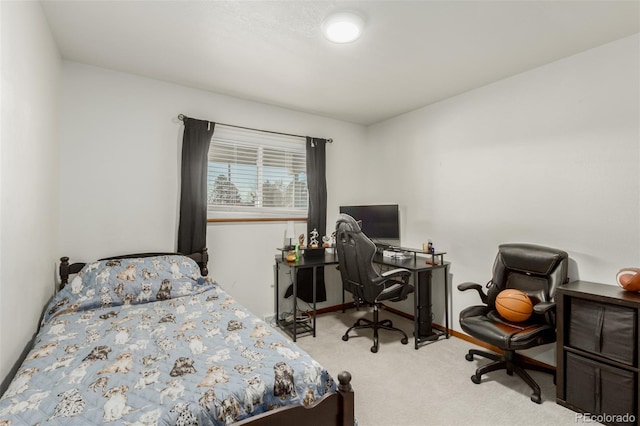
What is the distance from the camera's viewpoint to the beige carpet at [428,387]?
198cm

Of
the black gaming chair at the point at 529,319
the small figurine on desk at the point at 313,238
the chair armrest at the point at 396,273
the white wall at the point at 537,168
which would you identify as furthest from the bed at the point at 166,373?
the white wall at the point at 537,168

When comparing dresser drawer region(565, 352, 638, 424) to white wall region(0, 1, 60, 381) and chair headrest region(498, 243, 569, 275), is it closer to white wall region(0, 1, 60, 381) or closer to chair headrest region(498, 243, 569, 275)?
chair headrest region(498, 243, 569, 275)

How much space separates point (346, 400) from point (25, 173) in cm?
209

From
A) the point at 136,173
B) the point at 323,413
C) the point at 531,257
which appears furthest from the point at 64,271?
the point at 531,257

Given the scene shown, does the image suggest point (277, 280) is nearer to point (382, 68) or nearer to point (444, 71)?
point (382, 68)

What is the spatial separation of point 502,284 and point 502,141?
4.49 ft

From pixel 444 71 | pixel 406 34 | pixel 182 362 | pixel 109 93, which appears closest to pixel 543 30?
pixel 444 71

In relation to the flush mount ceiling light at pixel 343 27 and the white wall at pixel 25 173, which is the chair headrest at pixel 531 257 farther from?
Result: the white wall at pixel 25 173

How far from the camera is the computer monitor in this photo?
3684 millimetres

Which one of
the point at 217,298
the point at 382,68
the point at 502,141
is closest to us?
the point at 217,298

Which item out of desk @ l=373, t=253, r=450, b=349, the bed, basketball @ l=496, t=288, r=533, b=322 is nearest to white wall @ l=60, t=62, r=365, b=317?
the bed

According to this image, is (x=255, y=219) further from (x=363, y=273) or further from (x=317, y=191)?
(x=363, y=273)

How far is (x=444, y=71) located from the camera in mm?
2725

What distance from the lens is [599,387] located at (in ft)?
6.36
